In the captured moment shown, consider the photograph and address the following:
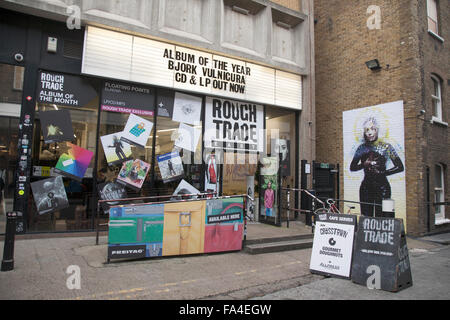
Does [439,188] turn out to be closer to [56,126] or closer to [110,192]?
[110,192]

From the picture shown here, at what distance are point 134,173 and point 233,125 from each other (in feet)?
12.1

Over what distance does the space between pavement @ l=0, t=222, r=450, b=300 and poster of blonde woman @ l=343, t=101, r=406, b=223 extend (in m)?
3.82

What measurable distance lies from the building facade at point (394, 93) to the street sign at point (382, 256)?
5803mm

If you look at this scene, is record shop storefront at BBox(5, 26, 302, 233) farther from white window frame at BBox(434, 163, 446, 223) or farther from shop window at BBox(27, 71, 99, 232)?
white window frame at BBox(434, 163, 446, 223)

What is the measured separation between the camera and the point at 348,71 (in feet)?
41.0

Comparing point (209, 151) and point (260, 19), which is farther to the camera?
point (260, 19)

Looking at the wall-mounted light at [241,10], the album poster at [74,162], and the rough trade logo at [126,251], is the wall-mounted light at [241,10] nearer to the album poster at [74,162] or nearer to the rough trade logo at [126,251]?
the album poster at [74,162]

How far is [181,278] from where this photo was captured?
208 inches

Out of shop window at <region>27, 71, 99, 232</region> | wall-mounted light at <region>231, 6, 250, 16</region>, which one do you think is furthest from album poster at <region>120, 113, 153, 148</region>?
wall-mounted light at <region>231, 6, 250, 16</region>

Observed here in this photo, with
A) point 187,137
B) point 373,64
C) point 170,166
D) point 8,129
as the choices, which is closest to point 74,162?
point 8,129

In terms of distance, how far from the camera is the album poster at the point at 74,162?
26.3ft

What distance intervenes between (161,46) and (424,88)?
353 inches
